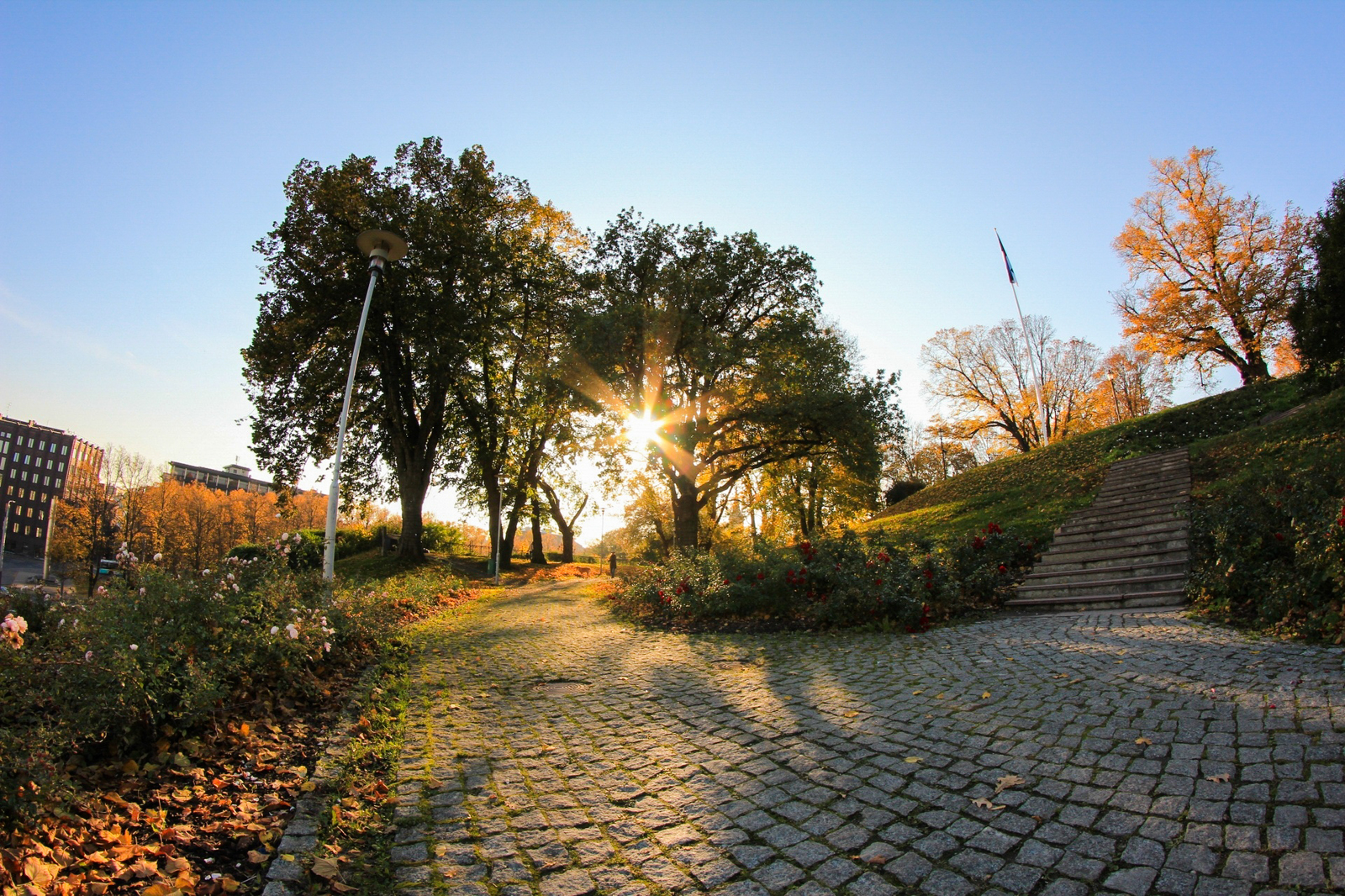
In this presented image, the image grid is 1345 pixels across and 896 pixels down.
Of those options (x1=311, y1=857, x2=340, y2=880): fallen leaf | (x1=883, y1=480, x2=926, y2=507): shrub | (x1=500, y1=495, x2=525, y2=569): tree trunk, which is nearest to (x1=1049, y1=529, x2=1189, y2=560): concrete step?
(x1=311, y1=857, x2=340, y2=880): fallen leaf

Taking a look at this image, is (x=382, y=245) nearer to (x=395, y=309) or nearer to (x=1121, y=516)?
(x=395, y=309)

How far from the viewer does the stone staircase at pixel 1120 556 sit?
28.5ft

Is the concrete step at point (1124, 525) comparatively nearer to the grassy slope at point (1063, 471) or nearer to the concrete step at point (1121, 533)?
the concrete step at point (1121, 533)

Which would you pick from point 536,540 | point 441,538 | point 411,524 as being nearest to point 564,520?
point 536,540

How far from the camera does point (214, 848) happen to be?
2887mm

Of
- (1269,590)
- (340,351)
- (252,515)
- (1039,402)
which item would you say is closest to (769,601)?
(1269,590)

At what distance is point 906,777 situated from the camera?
11.6 feet

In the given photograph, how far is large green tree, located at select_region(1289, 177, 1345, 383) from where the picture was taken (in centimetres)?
1307

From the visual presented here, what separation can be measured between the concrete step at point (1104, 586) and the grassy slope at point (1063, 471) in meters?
2.63

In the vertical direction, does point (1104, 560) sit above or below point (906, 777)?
above

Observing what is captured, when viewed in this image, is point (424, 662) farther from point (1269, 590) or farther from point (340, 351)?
point (340, 351)

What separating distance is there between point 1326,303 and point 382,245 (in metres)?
20.3

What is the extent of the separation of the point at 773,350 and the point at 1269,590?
12.6 metres

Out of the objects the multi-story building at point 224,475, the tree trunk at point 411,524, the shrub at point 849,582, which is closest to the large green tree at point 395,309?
the tree trunk at point 411,524
